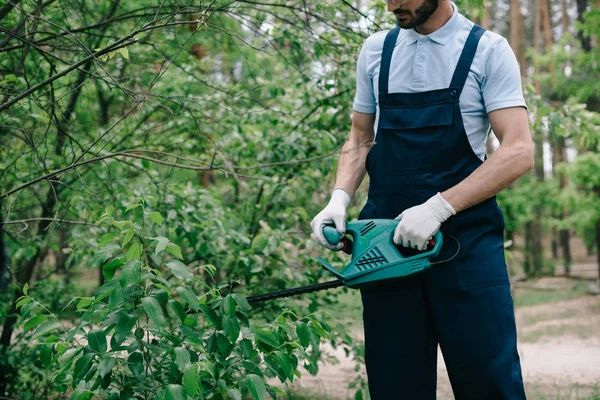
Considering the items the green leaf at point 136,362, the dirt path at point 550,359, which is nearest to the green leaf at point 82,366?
the green leaf at point 136,362

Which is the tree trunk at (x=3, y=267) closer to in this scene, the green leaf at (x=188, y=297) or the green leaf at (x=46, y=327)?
the green leaf at (x=46, y=327)

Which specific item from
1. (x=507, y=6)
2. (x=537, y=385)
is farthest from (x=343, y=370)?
(x=507, y=6)

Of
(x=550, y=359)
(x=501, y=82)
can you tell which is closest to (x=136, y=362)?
(x=501, y=82)

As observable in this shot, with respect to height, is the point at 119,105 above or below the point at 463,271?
above

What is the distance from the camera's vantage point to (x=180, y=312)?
230 centimetres

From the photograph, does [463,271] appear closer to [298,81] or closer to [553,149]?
[298,81]

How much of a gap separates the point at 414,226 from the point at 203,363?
2.70 ft

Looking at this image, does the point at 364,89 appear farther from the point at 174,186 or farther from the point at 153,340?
the point at 174,186

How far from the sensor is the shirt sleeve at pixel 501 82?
7.13ft

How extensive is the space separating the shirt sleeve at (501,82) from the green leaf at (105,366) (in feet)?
5.02

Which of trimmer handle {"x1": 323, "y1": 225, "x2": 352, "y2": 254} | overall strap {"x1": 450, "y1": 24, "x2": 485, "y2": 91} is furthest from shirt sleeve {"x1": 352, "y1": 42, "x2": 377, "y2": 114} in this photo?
trimmer handle {"x1": 323, "y1": 225, "x2": 352, "y2": 254}

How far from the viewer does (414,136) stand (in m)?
2.28

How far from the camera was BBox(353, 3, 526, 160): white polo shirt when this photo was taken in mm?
2186

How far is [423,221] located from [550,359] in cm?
667
